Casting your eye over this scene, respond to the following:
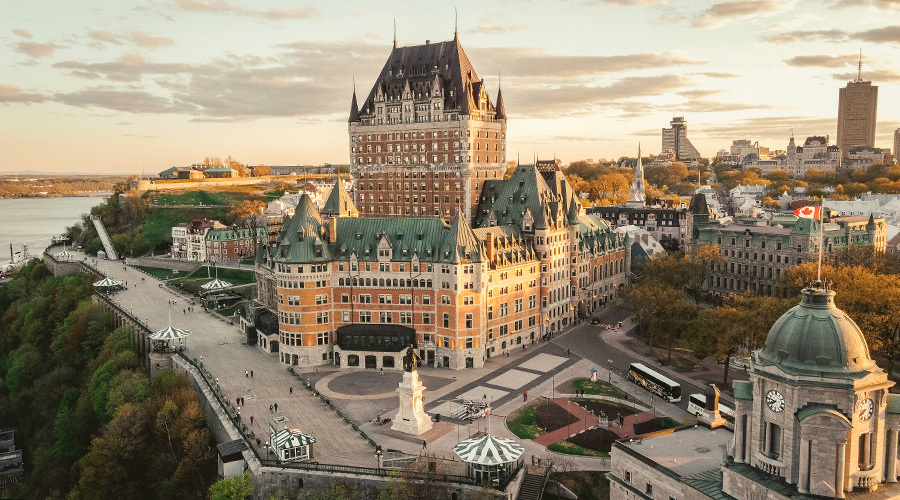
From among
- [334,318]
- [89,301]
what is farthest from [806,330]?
[89,301]

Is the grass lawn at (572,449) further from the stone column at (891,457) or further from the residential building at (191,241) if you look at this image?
the residential building at (191,241)

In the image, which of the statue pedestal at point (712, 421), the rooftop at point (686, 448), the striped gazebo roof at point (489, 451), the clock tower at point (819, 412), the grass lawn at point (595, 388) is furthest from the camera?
the grass lawn at point (595, 388)

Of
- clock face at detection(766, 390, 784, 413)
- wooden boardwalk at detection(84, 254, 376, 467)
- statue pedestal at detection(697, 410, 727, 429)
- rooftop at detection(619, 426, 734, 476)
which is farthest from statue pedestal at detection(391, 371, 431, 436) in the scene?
clock face at detection(766, 390, 784, 413)

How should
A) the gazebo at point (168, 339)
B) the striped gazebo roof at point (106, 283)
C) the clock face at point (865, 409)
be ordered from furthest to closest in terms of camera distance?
the striped gazebo roof at point (106, 283)
the gazebo at point (168, 339)
the clock face at point (865, 409)

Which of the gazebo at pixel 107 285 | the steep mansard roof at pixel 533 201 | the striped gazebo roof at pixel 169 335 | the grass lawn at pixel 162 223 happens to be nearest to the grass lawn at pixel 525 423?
the steep mansard roof at pixel 533 201

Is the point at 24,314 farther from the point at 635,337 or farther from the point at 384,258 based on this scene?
the point at 635,337

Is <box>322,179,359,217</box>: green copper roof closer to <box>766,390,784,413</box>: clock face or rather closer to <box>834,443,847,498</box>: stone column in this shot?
<box>766,390,784,413</box>: clock face

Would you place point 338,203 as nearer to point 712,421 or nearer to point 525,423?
point 525,423
